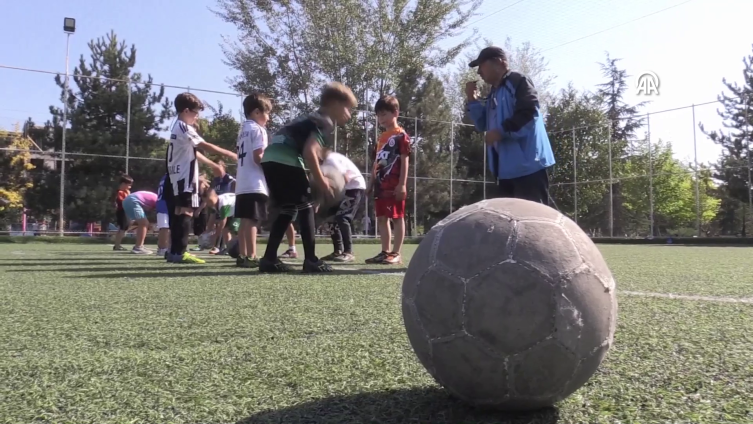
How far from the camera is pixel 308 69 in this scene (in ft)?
90.4

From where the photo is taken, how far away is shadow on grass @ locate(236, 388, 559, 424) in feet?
4.88

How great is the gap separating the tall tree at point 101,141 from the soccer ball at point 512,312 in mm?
19390

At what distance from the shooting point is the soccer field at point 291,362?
5.08ft

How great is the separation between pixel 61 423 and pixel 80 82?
22.5 meters

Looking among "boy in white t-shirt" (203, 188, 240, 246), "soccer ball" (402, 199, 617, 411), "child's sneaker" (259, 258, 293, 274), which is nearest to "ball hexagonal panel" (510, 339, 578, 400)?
"soccer ball" (402, 199, 617, 411)

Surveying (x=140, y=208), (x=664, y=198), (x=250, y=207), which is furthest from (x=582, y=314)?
(x=664, y=198)

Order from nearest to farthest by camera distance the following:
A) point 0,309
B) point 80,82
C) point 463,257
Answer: point 463,257 → point 0,309 → point 80,82

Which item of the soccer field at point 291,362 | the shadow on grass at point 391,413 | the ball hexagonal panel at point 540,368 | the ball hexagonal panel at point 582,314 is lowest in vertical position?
the shadow on grass at point 391,413

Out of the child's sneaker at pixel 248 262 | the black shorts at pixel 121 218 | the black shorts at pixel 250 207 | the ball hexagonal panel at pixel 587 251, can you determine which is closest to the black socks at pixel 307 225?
the black shorts at pixel 250 207

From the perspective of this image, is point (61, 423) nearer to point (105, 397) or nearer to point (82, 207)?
point (105, 397)

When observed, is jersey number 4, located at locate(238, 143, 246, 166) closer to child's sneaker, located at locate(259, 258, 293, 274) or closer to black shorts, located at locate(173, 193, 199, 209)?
black shorts, located at locate(173, 193, 199, 209)

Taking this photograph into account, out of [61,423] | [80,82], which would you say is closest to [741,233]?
[80,82]

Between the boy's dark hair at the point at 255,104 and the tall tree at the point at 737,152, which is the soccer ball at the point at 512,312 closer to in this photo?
the boy's dark hair at the point at 255,104

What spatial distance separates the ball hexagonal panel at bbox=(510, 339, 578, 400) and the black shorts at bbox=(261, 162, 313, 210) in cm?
392
